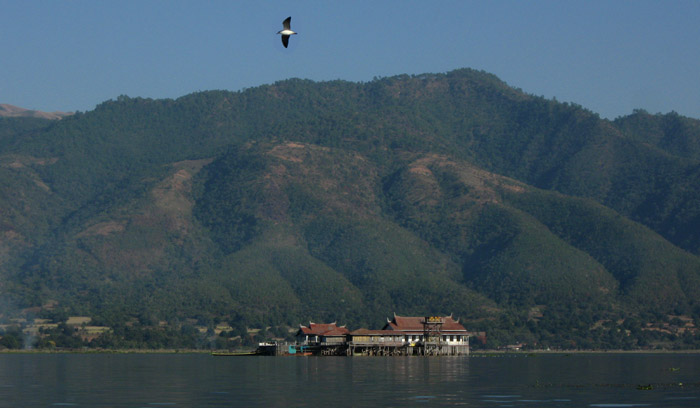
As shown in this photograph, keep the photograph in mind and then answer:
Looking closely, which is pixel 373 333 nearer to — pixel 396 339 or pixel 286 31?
pixel 396 339

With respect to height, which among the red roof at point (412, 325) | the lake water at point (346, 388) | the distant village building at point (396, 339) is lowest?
the lake water at point (346, 388)

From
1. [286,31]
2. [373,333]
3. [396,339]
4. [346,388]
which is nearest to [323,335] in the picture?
[373,333]

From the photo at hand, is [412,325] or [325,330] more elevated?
[412,325]

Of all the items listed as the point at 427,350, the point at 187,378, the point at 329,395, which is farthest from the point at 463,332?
the point at 329,395

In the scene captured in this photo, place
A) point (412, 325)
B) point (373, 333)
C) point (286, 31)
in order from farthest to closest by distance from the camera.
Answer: point (412, 325), point (373, 333), point (286, 31)

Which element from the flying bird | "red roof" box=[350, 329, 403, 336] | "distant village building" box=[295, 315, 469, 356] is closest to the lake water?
the flying bird

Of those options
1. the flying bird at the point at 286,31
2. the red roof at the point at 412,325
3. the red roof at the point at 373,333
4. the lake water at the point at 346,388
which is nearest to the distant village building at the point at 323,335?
the red roof at the point at 373,333

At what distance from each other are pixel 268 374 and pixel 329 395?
3427cm

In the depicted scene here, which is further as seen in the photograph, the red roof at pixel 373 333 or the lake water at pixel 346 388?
the red roof at pixel 373 333

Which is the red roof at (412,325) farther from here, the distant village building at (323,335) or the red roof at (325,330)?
the distant village building at (323,335)

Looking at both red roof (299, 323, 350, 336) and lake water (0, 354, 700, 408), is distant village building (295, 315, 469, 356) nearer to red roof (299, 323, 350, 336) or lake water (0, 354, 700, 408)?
red roof (299, 323, 350, 336)

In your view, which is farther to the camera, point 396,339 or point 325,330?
point 325,330

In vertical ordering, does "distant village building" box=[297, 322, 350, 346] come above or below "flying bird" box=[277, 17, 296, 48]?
below

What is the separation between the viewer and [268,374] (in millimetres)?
111375
